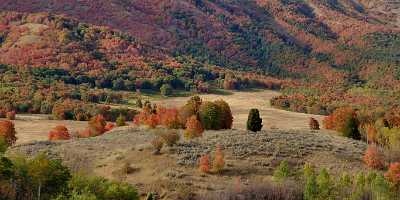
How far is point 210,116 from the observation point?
107 meters

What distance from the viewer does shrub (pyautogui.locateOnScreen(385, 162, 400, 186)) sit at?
76.8 meters

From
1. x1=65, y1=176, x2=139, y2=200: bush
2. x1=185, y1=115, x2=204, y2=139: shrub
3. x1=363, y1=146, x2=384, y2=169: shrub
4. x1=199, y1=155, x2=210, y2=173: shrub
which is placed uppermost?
x1=185, y1=115, x2=204, y2=139: shrub

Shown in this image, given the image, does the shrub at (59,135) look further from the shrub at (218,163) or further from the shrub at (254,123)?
the shrub at (218,163)

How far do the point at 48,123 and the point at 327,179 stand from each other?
8924 cm

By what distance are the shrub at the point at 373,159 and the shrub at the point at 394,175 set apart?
4387 mm

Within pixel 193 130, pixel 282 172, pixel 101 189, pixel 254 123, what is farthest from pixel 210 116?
pixel 101 189

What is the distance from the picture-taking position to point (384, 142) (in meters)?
112

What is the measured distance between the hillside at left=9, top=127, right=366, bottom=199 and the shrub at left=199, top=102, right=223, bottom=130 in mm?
7548

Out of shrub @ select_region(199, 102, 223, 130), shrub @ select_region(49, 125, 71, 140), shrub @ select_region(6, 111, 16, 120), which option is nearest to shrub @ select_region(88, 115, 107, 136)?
shrub @ select_region(49, 125, 71, 140)

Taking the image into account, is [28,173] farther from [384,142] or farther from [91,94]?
[91,94]

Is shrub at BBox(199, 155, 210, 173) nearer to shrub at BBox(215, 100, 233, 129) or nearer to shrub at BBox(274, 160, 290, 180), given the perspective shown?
shrub at BBox(274, 160, 290, 180)

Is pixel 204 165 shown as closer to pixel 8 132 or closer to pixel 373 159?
pixel 373 159

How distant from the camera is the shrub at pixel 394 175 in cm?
7681

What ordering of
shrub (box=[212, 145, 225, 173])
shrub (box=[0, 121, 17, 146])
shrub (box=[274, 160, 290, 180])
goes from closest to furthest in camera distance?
shrub (box=[274, 160, 290, 180]), shrub (box=[212, 145, 225, 173]), shrub (box=[0, 121, 17, 146])
